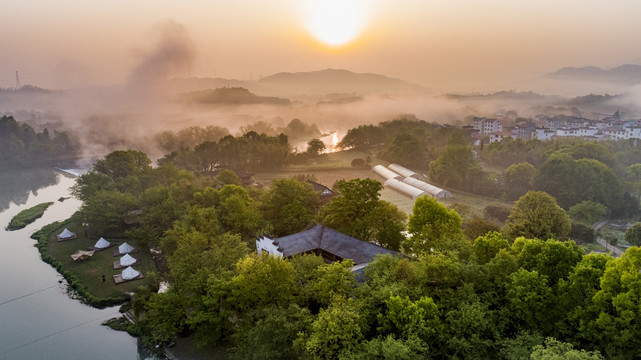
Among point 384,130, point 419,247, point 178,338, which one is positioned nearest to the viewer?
point 178,338

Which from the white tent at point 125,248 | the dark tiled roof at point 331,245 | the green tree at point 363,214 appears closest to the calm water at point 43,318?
the white tent at point 125,248

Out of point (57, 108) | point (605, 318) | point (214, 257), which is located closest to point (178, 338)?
point (214, 257)

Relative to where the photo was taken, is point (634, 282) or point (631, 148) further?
point (631, 148)

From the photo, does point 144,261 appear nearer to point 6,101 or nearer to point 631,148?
point 631,148

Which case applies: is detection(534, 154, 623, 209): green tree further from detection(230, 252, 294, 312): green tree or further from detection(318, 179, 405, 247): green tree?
detection(230, 252, 294, 312): green tree

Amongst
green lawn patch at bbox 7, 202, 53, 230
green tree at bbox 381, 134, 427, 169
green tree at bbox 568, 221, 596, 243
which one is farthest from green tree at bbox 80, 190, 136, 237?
green tree at bbox 381, 134, 427, 169

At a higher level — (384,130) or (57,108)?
(57,108)

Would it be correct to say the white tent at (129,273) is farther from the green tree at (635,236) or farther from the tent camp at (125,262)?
the green tree at (635,236)
